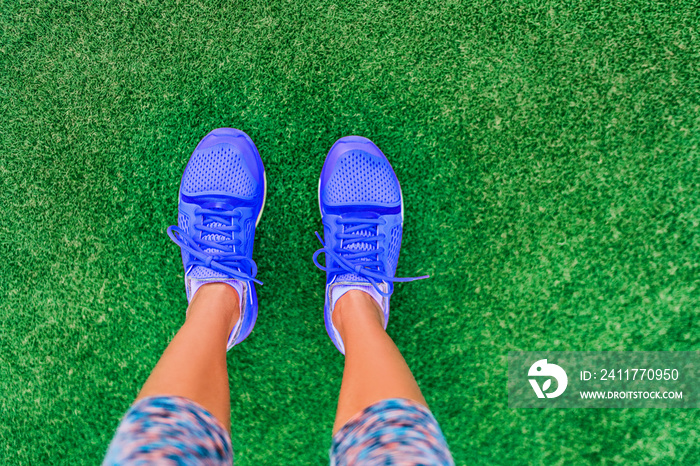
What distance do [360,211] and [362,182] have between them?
9 cm

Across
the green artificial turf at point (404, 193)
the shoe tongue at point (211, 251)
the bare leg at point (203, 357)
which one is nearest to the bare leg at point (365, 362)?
the green artificial turf at point (404, 193)

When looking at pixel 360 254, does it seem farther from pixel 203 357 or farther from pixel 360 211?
pixel 203 357

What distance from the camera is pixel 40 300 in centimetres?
130

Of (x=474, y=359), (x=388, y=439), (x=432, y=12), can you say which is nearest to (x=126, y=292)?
(x=388, y=439)

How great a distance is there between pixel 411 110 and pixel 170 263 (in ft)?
2.90

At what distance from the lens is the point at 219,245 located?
3.97ft

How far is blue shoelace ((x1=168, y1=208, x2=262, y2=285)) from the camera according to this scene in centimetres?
118

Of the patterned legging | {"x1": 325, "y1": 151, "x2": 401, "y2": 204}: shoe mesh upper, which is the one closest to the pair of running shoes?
{"x1": 325, "y1": 151, "x2": 401, "y2": 204}: shoe mesh upper

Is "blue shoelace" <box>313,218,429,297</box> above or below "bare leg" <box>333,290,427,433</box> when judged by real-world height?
above

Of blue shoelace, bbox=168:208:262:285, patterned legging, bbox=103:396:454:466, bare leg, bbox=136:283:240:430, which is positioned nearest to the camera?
patterned legging, bbox=103:396:454:466

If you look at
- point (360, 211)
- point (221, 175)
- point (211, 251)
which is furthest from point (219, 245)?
point (360, 211)

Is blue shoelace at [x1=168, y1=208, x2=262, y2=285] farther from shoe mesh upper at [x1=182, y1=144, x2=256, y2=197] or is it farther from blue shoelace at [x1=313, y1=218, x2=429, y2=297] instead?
blue shoelace at [x1=313, y1=218, x2=429, y2=297]

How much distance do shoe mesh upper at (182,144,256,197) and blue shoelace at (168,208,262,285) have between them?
68 millimetres

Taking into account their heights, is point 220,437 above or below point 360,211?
below
